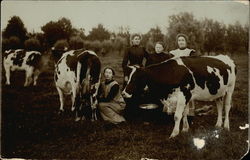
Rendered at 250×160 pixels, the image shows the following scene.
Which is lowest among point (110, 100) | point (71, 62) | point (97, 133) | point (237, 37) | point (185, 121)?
point (97, 133)

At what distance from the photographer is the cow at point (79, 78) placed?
15.3ft

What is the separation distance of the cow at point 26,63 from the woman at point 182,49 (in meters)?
1.51

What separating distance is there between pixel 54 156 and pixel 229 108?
191 cm

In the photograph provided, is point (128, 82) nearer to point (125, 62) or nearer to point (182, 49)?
point (125, 62)

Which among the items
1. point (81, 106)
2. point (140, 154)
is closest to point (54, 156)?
point (81, 106)

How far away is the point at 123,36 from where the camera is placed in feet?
15.0

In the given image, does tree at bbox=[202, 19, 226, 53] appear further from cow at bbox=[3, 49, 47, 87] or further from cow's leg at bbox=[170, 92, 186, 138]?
cow at bbox=[3, 49, 47, 87]

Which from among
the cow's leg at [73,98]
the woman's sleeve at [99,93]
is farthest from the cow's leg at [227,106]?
the cow's leg at [73,98]

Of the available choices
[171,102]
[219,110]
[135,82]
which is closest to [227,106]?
[219,110]

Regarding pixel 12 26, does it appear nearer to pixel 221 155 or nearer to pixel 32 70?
pixel 32 70

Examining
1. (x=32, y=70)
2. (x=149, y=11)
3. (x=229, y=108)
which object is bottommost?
(x=229, y=108)

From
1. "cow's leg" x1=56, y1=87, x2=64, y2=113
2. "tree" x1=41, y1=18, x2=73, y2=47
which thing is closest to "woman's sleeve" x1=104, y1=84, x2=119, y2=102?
"cow's leg" x1=56, y1=87, x2=64, y2=113

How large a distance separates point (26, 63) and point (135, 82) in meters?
1.34

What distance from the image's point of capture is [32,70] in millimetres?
4898
